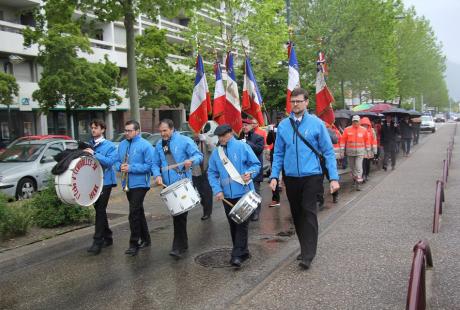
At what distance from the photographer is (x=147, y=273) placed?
237 inches

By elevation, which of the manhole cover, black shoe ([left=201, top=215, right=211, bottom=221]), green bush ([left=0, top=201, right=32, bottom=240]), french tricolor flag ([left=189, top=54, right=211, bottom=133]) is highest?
french tricolor flag ([left=189, top=54, right=211, bottom=133])

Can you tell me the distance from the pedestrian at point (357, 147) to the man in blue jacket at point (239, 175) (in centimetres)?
695

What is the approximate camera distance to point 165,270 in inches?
240

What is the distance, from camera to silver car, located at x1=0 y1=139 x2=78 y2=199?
11.9m

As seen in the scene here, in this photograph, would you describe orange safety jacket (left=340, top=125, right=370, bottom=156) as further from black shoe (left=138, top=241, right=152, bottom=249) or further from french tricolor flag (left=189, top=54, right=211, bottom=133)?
black shoe (left=138, top=241, right=152, bottom=249)

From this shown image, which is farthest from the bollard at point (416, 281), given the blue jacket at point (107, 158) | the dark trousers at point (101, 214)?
the dark trousers at point (101, 214)

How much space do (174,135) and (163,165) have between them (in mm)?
436

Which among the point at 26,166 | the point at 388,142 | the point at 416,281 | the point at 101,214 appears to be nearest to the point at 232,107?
the point at 101,214

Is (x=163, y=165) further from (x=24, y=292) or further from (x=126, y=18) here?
(x=126, y=18)

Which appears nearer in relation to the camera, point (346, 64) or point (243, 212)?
point (243, 212)

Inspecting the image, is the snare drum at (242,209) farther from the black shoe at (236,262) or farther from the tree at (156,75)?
the tree at (156,75)

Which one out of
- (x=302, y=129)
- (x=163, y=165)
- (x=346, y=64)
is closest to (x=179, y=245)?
(x=163, y=165)

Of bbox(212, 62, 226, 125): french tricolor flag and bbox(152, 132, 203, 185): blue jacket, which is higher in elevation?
bbox(212, 62, 226, 125): french tricolor flag

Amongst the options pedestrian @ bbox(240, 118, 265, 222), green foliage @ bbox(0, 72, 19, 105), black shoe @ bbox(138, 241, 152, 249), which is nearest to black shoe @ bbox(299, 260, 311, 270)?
black shoe @ bbox(138, 241, 152, 249)
